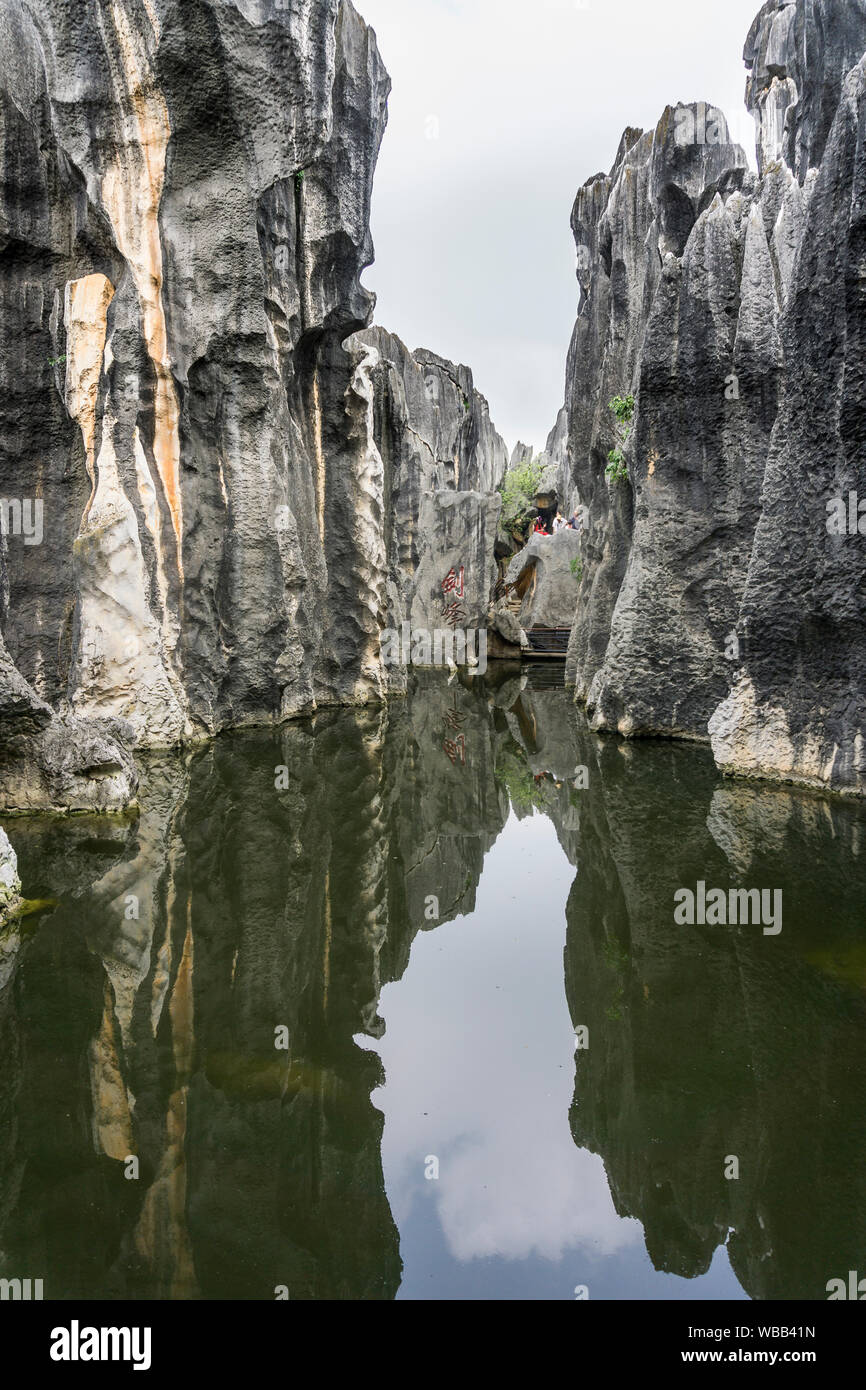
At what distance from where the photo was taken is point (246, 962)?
166 inches

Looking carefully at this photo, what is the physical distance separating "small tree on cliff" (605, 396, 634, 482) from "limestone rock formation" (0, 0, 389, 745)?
12.1 feet

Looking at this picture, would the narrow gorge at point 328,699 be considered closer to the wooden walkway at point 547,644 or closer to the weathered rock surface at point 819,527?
the weathered rock surface at point 819,527

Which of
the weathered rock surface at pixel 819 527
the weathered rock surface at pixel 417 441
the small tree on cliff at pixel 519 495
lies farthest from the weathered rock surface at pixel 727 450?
the small tree on cliff at pixel 519 495

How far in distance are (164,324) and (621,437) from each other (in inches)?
231

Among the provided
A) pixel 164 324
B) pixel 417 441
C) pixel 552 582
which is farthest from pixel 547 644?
pixel 164 324

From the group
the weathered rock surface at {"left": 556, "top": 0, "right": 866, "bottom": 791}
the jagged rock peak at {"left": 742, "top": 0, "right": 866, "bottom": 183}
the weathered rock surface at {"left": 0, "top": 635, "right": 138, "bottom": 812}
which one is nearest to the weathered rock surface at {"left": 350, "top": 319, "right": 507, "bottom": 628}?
the weathered rock surface at {"left": 556, "top": 0, "right": 866, "bottom": 791}

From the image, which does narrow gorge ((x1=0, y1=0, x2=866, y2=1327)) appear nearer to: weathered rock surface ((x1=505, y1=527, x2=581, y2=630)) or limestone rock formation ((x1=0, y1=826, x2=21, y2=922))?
limestone rock formation ((x1=0, y1=826, x2=21, y2=922))

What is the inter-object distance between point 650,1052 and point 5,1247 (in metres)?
2.00

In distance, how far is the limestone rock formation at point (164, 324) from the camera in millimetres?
8570

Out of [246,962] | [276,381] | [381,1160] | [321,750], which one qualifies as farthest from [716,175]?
[381,1160]

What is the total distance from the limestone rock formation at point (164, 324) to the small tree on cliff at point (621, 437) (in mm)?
3696

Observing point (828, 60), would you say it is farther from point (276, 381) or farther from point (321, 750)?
point (321, 750)

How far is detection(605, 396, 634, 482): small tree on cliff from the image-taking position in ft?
39.4

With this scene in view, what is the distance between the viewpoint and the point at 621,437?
1275cm
